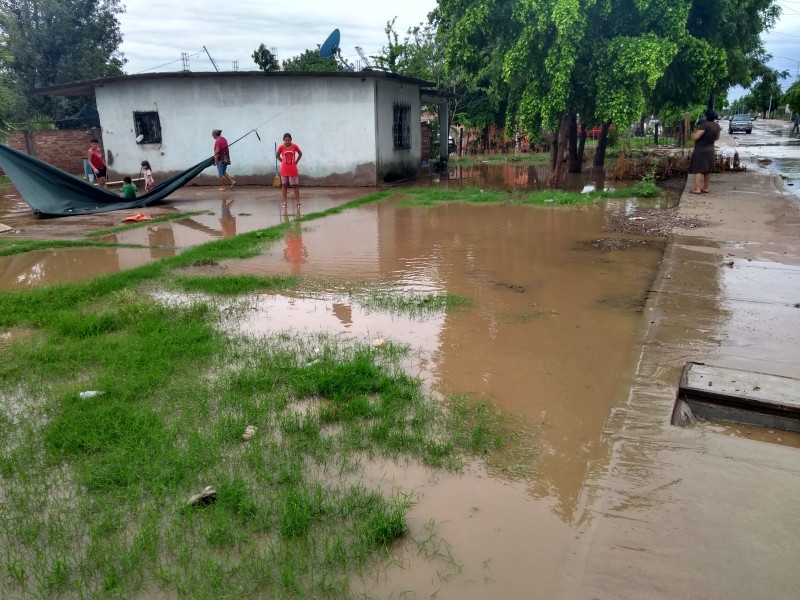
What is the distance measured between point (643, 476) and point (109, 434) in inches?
113

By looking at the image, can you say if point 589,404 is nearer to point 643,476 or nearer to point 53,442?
point 643,476

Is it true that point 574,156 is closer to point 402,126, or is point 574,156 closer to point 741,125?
point 402,126

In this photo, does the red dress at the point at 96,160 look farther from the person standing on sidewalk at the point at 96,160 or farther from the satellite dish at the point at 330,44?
the satellite dish at the point at 330,44

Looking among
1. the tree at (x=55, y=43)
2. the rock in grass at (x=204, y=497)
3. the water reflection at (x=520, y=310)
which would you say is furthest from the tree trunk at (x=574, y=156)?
the tree at (x=55, y=43)

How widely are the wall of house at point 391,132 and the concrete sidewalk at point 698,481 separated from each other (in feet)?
41.3

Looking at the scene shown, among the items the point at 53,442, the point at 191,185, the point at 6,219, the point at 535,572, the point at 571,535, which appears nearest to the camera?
the point at 535,572

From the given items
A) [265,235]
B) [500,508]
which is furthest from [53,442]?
[265,235]

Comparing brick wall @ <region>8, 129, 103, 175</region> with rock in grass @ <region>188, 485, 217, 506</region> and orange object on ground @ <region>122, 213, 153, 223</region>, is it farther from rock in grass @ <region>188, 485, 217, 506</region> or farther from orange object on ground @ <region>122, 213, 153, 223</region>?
rock in grass @ <region>188, 485, 217, 506</region>

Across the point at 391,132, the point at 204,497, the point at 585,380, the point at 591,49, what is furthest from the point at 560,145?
the point at 204,497

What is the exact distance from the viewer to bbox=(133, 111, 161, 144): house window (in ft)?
60.6

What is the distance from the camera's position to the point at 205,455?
10.7ft

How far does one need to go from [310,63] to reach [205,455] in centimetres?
3378

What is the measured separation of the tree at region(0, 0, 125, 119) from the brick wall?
4.44 m

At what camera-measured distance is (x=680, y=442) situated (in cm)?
345
